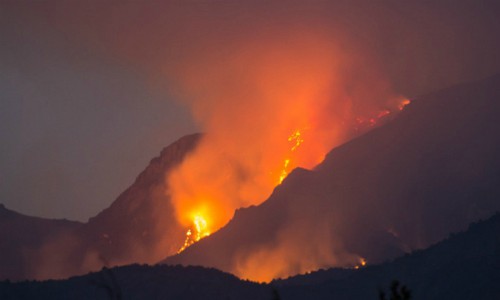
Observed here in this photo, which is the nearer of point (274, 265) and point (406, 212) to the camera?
point (274, 265)

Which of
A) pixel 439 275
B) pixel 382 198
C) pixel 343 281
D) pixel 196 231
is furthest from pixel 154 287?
pixel 196 231

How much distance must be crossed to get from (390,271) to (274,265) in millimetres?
38041

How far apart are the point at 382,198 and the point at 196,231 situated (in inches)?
2022

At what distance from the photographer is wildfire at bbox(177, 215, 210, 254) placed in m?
177

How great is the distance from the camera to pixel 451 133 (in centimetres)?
15400

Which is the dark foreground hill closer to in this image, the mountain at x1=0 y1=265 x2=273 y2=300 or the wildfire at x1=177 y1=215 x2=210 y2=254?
the mountain at x1=0 y1=265 x2=273 y2=300

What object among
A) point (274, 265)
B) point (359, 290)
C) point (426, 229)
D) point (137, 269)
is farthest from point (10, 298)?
point (426, 229)

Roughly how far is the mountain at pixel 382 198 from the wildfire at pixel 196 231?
2510 centimetres

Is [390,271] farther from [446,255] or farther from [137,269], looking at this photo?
[137,269]

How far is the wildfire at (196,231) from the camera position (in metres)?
177

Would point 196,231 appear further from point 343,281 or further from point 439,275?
point 439,275

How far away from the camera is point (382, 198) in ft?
485

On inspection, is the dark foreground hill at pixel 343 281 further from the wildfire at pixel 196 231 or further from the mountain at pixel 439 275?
the wildfire at pixel 196 231

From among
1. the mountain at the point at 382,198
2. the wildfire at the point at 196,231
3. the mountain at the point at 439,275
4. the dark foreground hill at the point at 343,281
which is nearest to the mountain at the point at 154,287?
the dark foreground hill at the point at 343,281
